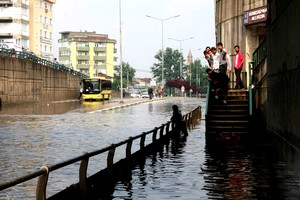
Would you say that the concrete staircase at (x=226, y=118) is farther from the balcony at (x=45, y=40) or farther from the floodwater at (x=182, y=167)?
the balcony at (x=45, y=40)

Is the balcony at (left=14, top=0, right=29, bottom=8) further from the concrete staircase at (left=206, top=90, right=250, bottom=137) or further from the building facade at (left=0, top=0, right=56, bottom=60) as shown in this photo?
the concrete staircase at (left=206, top=90, right=250, bottom=137)

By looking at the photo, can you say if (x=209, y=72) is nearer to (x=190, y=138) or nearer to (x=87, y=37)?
(x=190, y=138)

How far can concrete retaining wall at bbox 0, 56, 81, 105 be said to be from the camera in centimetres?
5828

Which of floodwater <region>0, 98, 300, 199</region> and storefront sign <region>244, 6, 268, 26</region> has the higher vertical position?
storefront sign <region>244, 6, 268, 26</region>

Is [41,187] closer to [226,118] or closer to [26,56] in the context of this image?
[226,118]

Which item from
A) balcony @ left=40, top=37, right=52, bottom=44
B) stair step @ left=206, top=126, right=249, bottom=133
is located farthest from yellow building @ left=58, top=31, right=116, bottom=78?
stair step @ left=206, top=126, right=249, bottom=133

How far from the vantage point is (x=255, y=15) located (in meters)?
35.7

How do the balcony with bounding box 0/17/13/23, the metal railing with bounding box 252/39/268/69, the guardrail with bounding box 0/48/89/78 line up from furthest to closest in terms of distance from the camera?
1. the balcony with bounding box 0/17/13/23
2. the guardrail with bounding box 0/48/89/78
3. the metal railing with bounding box 252/39/268/69

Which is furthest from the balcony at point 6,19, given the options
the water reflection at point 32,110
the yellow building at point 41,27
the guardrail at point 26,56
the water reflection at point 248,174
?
the water reflection at point 248,174

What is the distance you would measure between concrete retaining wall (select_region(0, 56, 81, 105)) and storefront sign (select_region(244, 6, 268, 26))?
27.7m

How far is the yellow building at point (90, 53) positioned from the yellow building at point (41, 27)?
54.9 metres

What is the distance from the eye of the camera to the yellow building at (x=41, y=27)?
120m

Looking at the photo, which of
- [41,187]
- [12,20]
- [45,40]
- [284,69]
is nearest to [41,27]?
[45,40]

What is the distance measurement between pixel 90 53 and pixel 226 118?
6753 inches
